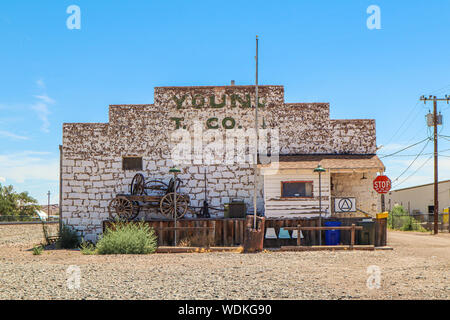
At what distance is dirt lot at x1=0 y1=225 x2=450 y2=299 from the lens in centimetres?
834

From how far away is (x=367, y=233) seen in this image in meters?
17.4

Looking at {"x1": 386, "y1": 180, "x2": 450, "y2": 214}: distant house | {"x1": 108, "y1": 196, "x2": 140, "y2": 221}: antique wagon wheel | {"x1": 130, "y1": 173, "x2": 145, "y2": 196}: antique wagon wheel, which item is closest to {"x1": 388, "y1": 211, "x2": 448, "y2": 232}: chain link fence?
{"x1": 386, "y1": 180, "x2": 450, "y2": 214}: distant house

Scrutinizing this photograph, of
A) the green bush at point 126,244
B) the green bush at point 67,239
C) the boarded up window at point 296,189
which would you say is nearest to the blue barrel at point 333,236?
the boarded up window at point 296,189

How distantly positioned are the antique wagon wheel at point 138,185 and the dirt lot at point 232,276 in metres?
5.00

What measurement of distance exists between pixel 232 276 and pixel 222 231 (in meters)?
7.91

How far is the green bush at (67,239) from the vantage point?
19250 mm

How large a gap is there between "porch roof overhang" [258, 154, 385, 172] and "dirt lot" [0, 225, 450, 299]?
12.5 ft

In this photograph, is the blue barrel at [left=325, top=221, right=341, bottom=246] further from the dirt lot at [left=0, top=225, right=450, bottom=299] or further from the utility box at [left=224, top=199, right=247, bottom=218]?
the utility box at [left=224, top=199, right=247, bottom=218]

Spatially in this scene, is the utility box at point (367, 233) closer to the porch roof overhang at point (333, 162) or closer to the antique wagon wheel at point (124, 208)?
the porch roof overhang at point (333, 162)

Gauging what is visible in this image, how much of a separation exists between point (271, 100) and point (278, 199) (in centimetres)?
440

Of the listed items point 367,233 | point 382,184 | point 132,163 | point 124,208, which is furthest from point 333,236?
point 132,163

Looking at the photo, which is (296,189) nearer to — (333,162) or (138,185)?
(333,162)

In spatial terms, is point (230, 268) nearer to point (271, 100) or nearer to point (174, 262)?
point (174, 262)
